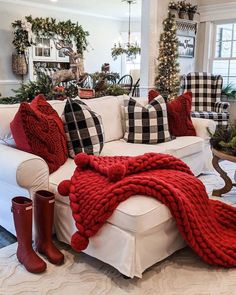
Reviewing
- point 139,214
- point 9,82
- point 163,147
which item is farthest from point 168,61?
point 139,214

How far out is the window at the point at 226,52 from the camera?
255 inches

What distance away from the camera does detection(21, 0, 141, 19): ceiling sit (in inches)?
336

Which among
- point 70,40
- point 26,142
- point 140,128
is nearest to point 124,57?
point 70,40

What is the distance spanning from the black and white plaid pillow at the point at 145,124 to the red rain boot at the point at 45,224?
56.5 inches

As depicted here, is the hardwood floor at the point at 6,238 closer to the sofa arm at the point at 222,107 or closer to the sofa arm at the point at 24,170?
the sofa arm at the point at 24,170

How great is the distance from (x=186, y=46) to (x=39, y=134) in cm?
482

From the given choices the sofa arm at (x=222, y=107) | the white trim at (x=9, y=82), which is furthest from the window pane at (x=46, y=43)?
the sofa arm at (x=222, y=107)

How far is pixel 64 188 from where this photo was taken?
7.38ft

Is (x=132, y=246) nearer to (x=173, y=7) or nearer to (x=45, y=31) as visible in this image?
(x=173, y=7)

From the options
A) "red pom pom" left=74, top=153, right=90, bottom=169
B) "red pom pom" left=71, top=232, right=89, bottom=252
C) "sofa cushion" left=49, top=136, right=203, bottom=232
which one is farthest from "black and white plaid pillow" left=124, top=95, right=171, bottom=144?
"red pom pom" left=71, top=232, right=89, bottom=252

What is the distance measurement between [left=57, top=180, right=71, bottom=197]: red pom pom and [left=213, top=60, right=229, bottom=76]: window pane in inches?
207

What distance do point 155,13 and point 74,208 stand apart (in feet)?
15.3

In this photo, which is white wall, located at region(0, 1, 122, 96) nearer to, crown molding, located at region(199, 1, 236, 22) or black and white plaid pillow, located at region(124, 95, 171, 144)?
crown molding, located at region(199, 1, 236, 22)

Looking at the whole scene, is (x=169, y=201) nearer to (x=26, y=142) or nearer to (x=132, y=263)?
(x=132, y=263)
